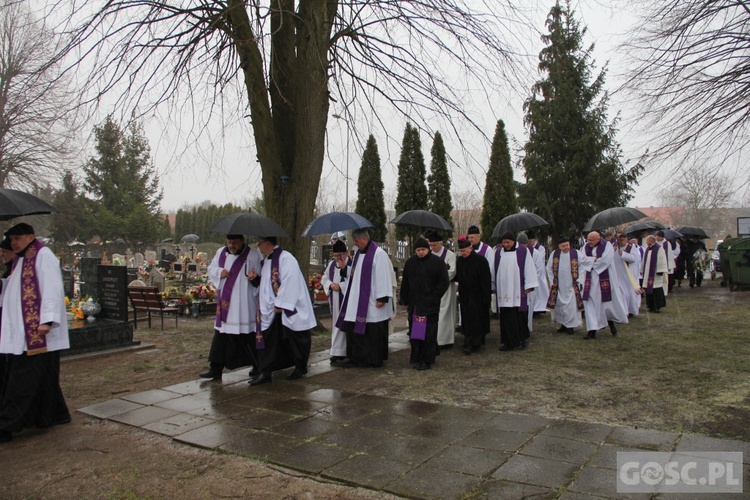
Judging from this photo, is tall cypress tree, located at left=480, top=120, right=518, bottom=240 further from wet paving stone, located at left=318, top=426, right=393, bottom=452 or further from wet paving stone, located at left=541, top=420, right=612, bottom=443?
wet paving stone, located at left=318, top=426, right=393, bottom=452

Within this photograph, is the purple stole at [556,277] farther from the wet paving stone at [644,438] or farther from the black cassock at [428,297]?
the wet paving stone at [644,438]

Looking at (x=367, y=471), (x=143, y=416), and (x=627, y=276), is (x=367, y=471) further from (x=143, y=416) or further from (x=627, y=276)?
(x=627, y=276)

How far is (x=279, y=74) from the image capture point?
990cm

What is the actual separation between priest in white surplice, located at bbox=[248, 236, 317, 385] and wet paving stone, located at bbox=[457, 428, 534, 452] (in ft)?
9.03

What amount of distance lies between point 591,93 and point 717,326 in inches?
686

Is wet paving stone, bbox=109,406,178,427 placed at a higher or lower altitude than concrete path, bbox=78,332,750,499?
higher

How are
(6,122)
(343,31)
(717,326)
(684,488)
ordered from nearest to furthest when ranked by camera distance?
(684,488) → (343,31) → (717,326) → (6,122)

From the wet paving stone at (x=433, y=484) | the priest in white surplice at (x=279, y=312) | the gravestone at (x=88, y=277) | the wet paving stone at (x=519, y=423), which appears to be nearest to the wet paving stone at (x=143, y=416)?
the priest in white surplice at (x=279, y=312)

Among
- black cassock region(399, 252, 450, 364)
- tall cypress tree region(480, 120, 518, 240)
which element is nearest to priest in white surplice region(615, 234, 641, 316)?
black cassock region(399, 252, 450, 364)

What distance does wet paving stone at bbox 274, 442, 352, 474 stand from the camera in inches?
164

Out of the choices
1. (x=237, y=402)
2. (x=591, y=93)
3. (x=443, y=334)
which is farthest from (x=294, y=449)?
(x=591, y=93)

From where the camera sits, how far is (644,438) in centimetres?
450

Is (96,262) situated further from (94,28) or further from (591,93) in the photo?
(591,93)

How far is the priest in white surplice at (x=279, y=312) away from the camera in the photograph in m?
6.82
